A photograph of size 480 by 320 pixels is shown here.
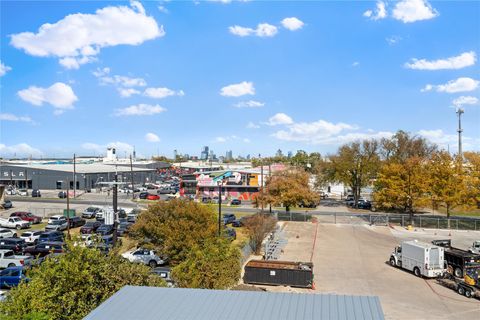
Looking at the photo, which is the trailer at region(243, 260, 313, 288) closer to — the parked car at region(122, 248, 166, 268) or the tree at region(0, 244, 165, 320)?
the parked car at region(122, 248, 166, 268)

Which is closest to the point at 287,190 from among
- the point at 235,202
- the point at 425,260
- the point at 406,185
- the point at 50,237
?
the point at 406,185

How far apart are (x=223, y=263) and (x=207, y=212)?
A: 918cm

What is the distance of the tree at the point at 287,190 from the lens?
54438 millimetres

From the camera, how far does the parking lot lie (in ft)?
74.9

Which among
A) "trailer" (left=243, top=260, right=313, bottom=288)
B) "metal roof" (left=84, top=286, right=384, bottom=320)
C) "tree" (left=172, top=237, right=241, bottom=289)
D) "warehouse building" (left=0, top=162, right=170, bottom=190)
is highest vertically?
"warehouse building" (left=0, top=162, right=170, bottom=190)

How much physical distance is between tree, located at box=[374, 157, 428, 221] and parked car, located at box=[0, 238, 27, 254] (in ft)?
142

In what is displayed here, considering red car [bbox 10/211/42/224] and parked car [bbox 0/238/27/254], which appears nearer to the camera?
parked car [bbox 0/238/27/254]

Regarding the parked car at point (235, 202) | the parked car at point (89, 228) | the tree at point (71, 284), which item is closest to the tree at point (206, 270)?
the tree at point (71, 284)

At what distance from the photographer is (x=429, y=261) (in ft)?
94.3

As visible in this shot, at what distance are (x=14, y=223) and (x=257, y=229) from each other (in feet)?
108

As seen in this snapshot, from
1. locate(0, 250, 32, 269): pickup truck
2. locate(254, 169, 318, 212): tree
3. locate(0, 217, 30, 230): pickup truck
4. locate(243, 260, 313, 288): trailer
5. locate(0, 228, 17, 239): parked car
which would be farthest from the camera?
locate(254, 169, 318, 212): tree

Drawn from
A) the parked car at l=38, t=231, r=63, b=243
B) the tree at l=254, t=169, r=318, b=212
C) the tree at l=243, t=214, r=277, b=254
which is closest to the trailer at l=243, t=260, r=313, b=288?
the tree at l=243, t=214, r=277, b=254

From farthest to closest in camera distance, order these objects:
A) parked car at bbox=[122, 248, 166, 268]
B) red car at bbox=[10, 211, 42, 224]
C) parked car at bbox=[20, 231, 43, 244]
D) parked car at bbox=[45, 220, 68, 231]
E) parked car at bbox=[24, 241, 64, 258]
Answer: red car at bbox=[10, 211, 42, 224] → parked car at bbox=[45, 220, 68, 231] → parked car at bbox=[20, 231, 43, 244] → parked car at bbox=[24, 241, 64, 258] → parked car at bbox=[122, 248, 166, 268]

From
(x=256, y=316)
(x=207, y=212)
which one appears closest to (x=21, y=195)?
(x=207, y=212)
